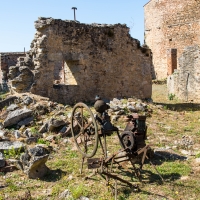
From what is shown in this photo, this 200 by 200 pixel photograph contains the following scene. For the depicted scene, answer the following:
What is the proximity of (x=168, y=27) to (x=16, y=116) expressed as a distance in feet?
62.6

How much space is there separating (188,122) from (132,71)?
401 centimetres

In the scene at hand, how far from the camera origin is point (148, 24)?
25984 millimetres

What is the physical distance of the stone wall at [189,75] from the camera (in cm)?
1321

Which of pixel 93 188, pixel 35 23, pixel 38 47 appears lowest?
pixel 93 188

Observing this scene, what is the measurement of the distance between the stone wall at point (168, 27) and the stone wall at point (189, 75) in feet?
24.4

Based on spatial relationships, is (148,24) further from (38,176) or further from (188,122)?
(38,176)

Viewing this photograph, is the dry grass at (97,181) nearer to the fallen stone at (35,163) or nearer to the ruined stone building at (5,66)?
the fallen stone at (35,163)

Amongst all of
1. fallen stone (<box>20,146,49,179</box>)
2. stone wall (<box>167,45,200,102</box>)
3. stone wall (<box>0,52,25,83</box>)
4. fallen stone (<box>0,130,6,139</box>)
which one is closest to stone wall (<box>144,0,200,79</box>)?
stone wall (<box>167,45,200,102</box>)

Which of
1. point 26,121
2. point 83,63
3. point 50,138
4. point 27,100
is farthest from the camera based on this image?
point 83,63

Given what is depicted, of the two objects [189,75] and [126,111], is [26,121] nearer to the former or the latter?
[126,111]

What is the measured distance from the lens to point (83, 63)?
1120cm

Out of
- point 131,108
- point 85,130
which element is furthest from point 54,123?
point 131,108

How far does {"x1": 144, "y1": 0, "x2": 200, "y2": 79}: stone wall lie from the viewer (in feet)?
73.9

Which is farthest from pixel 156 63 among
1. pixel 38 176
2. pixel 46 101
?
pixel 38 176
